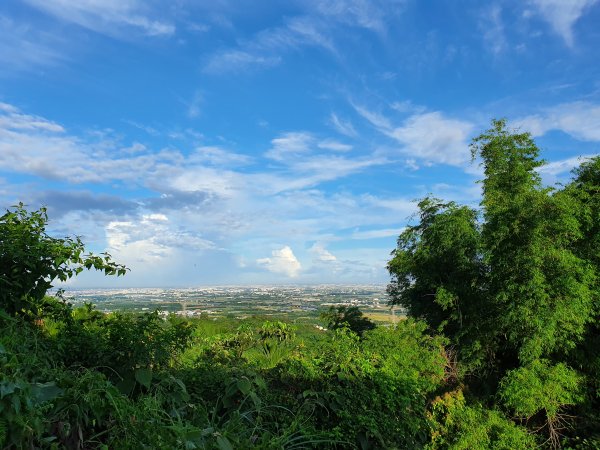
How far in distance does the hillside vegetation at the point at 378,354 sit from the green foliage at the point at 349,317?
4 centimetres

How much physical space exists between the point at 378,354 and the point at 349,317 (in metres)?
5.43

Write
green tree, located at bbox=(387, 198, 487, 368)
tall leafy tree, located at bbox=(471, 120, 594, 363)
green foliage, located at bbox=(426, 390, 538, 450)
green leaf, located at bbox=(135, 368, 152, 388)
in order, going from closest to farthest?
green leaf, located at bbox=(135, 368, 152, 388)
green foliage, located at bbox=(426, 390, 538, 450)
tall leafy tree, located at bbox=(471, 120, 594, 363)
green tree, located at bbox=(387, 198, 487, 368)

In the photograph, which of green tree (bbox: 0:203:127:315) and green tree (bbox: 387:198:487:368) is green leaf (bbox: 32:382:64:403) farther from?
green tree (bbox: 387:198:487:368)

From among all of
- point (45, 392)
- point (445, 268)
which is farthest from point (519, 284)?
point (45, 392)

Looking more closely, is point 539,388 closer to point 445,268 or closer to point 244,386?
point 445,268

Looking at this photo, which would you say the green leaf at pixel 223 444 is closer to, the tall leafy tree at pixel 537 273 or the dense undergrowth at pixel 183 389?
the dense undergrowth at pixel 183 389

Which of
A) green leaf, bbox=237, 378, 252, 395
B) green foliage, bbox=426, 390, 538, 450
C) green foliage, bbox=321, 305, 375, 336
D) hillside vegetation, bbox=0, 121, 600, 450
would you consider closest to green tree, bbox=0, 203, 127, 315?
hillside vegetation, bbox=0, 121, 600, 450

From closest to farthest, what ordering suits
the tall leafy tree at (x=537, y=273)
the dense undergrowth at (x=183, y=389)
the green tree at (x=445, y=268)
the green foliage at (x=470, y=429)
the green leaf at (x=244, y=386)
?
the dense undergrowth at (x=183, y=389) < the green leaf at (x=244, y=386) < the green foliage at (x=470, y=429) < the tall leafy tree at (x=537, y=273) < the green tree at (x=445, y=268)

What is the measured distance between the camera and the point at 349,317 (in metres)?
10.6

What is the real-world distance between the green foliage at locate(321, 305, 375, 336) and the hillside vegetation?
1.6 inches

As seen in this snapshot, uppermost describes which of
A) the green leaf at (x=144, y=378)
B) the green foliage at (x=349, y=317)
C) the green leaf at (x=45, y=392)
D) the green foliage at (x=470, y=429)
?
the green leaf at (x=45, y=392)

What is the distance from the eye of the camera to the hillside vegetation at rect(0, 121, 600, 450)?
1.65m

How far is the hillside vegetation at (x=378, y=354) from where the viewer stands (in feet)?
5.41

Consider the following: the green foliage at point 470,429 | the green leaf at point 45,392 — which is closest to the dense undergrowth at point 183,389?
the green leaf at point 45,392
